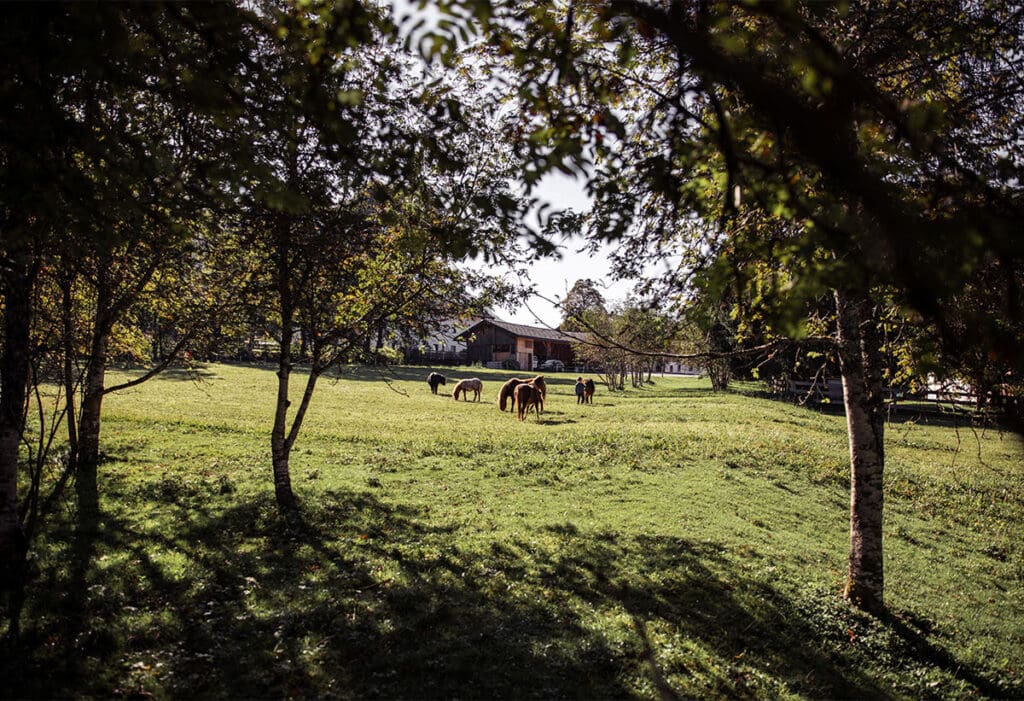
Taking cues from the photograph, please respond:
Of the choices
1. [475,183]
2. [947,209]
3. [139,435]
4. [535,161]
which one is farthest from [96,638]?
[139,435]

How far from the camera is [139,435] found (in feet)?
56.9

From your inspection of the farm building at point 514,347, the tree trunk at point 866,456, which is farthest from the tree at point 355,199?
the farm building at point 514,347

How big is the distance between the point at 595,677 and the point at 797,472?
1406cm

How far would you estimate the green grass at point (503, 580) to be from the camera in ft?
19.4

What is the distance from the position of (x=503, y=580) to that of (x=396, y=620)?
6.32 ft

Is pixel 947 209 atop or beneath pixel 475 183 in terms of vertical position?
beneath

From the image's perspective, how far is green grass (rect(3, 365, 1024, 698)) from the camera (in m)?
5.91

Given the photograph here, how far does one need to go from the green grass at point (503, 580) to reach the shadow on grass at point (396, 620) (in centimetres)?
3

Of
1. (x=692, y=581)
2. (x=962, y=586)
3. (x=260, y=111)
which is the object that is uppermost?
(x=260, y=111)

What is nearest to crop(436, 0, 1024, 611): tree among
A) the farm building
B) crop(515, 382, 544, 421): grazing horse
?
crop(515, 382, 544, 421): grazing horse

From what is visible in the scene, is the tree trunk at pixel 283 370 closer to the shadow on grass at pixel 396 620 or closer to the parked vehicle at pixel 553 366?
the shadow on grass at pixel 396 620

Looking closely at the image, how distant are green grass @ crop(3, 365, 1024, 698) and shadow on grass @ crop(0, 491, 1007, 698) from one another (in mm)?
34

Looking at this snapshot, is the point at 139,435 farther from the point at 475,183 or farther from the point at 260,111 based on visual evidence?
the point at 260,111

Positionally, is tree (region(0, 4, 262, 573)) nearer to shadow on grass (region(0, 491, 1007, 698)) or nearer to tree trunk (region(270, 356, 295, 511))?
shadow on grass (region(0, 491, 1007, 698))
